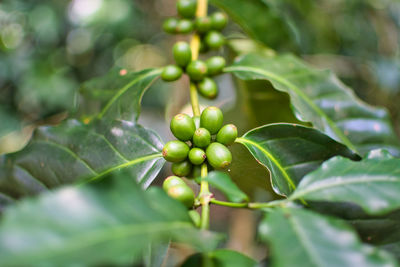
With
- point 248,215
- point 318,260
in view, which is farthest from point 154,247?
point 248,215

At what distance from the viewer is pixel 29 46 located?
2807 millimetres

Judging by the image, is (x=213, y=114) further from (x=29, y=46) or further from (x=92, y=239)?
(x=29, y=46)

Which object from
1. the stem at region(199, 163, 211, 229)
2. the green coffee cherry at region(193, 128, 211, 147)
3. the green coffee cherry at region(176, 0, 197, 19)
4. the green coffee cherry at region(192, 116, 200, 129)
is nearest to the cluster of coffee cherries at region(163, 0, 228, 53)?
the green coffee cherry at region(176, 0, 197, 19)

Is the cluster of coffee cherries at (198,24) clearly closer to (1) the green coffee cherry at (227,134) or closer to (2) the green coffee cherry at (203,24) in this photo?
(2) the green coffee cherry at (203,24)

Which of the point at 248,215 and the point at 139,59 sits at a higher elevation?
the point at 139,59

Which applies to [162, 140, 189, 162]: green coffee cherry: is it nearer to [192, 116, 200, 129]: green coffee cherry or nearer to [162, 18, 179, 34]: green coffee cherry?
[192, 116, 200, 129]: green coffee cherry

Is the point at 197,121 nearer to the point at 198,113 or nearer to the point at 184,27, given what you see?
the point at 198,113

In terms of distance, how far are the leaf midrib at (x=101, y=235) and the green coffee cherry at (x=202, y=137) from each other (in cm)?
30

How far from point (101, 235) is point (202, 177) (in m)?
0.25

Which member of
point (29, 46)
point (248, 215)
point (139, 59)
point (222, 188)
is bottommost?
point (248, 215)

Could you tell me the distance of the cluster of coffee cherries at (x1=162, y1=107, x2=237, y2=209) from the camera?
0.76m

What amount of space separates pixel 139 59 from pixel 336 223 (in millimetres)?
3425

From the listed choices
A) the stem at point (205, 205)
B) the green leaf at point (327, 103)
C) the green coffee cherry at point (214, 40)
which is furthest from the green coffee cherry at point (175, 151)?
the green coffee cherry at point (214, 40)

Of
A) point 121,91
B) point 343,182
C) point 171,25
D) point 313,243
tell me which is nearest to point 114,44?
point 171,25
